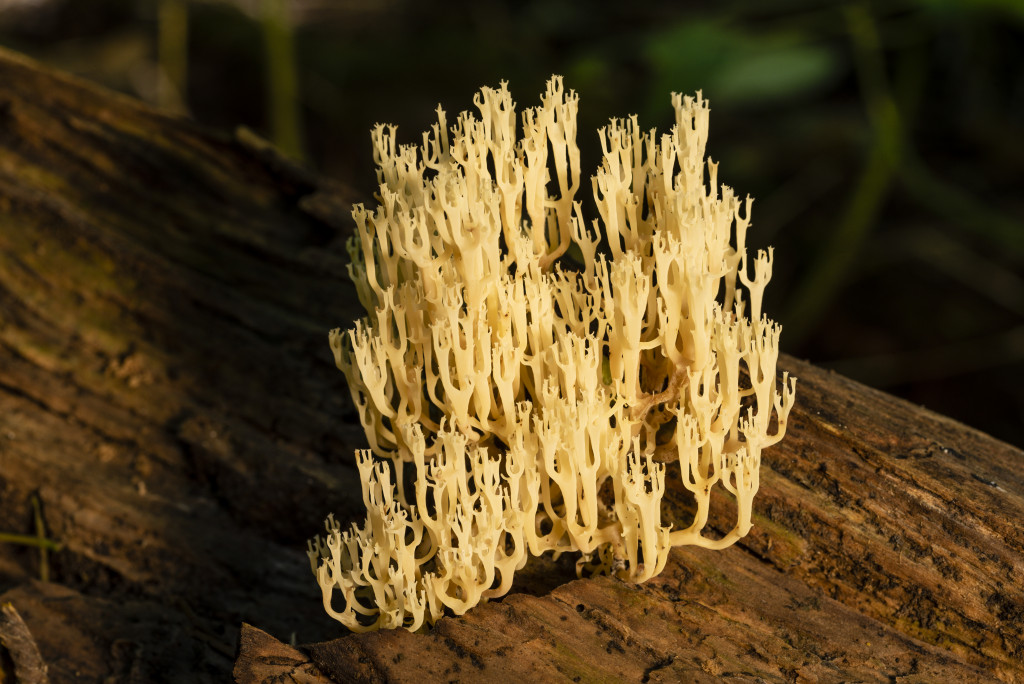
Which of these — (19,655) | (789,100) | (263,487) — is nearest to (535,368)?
(263,487)

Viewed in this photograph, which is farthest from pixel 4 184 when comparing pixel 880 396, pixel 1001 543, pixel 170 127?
pixel 1001 543

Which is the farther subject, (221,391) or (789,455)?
(221,391)

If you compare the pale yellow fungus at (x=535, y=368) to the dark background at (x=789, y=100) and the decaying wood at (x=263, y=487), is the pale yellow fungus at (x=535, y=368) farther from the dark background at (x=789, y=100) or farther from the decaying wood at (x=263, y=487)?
the dark background at (x=789, y=100)

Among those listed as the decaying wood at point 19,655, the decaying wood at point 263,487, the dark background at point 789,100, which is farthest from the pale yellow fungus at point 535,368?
the dark background at point 789,100

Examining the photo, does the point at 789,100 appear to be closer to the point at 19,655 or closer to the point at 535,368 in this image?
the point at 535,368

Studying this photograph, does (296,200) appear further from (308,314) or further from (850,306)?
(850,306)

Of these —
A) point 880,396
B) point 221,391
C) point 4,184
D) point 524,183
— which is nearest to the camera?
point 524,183
